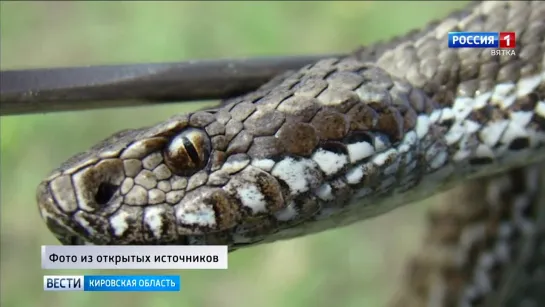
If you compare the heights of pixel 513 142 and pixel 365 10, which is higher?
pixel 365 10

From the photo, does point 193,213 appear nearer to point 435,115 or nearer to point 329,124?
point 329,124

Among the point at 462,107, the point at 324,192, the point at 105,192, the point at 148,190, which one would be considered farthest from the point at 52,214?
the point at 462,107

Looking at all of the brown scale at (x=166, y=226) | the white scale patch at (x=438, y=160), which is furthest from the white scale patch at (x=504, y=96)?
the brown scale at (x=166, y=226)

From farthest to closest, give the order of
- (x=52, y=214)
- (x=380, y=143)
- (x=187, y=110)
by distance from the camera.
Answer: (x=187, y=110) < (x=380, y=143) < (x=52, y=214)

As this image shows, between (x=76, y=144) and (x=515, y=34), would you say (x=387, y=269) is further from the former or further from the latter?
(x=515, y=34)

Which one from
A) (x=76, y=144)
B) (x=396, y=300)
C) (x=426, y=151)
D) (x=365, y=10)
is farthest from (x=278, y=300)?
(x=365, y=10)

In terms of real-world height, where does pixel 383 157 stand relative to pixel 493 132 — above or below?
below

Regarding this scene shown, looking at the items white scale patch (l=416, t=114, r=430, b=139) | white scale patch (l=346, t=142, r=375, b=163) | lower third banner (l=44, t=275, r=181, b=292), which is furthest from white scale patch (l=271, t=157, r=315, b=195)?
lower third banner (l=44, t=275, r=181, b=292)
